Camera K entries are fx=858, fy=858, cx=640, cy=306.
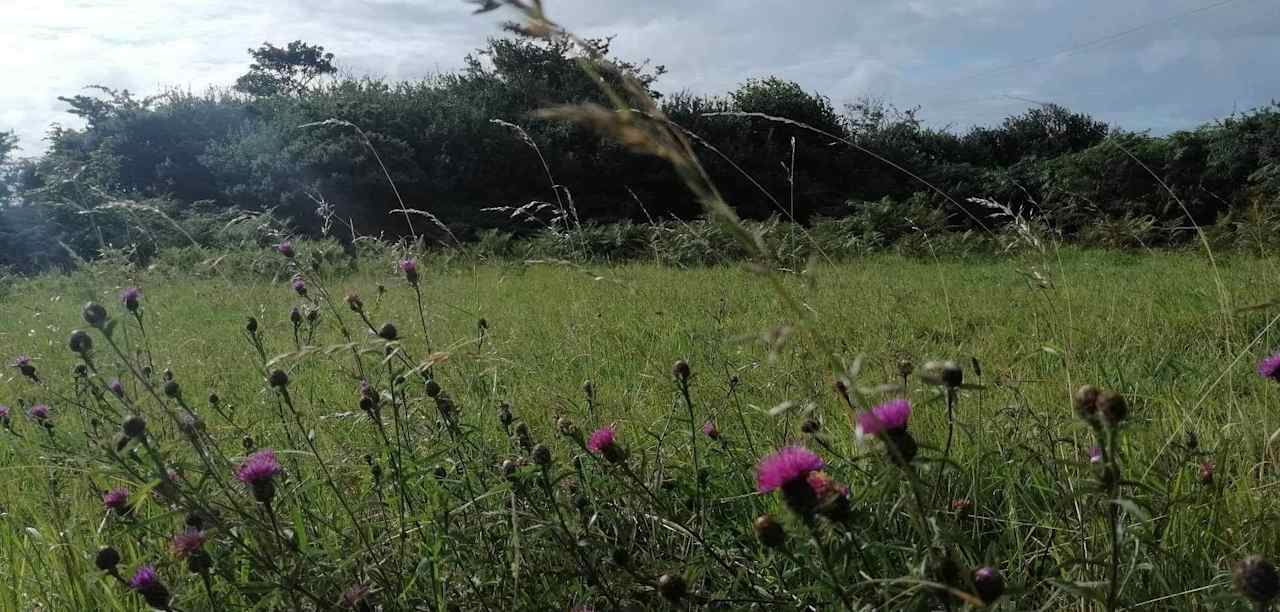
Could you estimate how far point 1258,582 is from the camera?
0.79 m

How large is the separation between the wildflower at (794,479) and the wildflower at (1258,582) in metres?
0.40

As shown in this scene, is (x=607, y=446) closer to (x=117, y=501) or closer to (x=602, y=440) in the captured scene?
(x=602, y=440)

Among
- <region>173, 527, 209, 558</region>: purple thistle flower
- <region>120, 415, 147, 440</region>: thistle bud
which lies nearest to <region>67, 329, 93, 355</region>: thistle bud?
<region>120, 415, 147, 440</region>: thistle bud

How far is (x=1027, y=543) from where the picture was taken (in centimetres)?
158

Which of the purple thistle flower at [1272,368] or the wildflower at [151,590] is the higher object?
the purple thistle flower at [1272,368]

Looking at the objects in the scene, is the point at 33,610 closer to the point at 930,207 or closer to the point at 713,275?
the point at 713,275

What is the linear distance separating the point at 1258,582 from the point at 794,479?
434mm

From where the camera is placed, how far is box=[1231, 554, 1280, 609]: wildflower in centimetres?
79

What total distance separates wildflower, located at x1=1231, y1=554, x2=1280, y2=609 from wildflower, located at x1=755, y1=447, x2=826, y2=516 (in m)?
0.40

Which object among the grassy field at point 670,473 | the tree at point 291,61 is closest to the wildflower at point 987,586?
the grassy field at point 670,473

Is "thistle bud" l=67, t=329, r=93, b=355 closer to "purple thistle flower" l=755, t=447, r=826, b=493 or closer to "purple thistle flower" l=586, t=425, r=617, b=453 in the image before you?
"purple thistle flower" l=586, t=425, r=617, b=453

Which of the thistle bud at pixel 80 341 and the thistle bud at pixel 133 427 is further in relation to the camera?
the thistle bud at pixel 80 341

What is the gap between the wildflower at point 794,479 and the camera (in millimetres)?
937

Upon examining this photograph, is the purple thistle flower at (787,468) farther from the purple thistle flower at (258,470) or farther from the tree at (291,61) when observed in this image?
the tree at (291,61)
